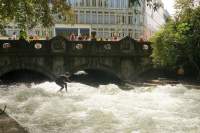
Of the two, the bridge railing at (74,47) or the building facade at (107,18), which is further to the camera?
the building facade at (107,18)

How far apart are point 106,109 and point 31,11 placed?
882cm

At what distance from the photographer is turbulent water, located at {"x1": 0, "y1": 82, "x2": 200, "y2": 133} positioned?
22.6 metres

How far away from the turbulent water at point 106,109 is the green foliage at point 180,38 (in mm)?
3821

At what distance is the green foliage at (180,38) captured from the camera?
140 feet

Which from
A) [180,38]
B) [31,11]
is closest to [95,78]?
[180,38]

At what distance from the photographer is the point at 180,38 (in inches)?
1658

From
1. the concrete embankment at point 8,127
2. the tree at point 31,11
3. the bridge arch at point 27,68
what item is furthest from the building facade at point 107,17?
the concrete embankment at point 8,127

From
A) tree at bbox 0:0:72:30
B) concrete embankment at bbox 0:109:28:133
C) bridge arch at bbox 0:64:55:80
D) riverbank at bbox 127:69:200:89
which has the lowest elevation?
riverbank at bbox 127:69:200:89

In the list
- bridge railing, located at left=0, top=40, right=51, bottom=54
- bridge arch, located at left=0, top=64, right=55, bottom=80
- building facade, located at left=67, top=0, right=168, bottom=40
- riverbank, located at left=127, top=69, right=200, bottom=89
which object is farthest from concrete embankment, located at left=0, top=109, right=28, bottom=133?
building facade, located at left=67, top=0, right=168, bottom=40

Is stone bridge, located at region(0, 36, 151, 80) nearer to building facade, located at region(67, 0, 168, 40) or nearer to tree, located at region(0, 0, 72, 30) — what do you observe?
tree, located at region(0, 0, 72, 30)

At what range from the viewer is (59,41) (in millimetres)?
46688

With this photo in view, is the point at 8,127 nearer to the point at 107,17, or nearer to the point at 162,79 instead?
the point at 162,79

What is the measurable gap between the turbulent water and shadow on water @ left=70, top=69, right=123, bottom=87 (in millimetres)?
11239

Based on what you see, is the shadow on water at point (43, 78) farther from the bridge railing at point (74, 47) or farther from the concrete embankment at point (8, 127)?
the concrete embankment at point (8, 127)
